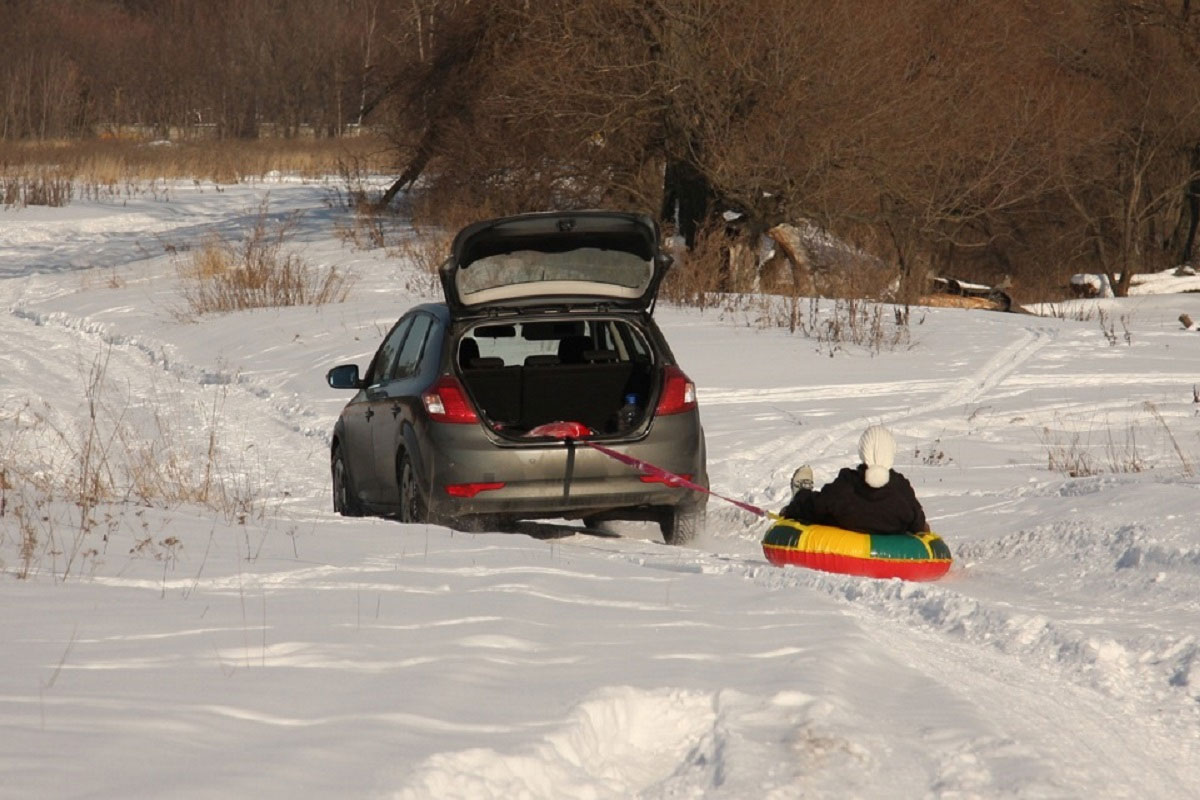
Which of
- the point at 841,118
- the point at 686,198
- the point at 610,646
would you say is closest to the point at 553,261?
the point at 610,646

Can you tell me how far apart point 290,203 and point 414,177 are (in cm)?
1130

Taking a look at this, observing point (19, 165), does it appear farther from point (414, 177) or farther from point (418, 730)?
point (418, 730)

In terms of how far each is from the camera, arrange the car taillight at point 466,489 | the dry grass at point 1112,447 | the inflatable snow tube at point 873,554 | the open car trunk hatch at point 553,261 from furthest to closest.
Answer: the dry grass at point 1112,447
the open car trunk hatch at point 553,261
the car taillight at point 466,489
the inflatable snow tube at point 873,554

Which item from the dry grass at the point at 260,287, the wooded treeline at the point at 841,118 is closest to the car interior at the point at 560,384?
the dry grass at the point at 260,287

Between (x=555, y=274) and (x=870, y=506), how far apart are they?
226 centimetres

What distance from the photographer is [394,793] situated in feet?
14.0

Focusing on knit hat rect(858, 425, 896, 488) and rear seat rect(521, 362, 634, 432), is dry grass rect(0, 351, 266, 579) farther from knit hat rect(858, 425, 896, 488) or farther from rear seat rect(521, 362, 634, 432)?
knit hat rect(858, 425, 896, 488)

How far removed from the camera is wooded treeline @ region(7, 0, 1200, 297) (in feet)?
82.5

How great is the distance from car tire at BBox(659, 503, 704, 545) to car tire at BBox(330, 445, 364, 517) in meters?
2.23

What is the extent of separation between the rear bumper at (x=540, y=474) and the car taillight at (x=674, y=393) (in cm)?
7

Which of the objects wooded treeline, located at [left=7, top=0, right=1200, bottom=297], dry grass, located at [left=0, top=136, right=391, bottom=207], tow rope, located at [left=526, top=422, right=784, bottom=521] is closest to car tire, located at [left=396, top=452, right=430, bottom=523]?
tow rope, located at [left=526, top=422, right=784, bottom=521]

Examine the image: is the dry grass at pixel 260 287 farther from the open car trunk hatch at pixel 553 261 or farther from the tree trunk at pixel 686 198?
the open car trunk hatch at pixel 553 261

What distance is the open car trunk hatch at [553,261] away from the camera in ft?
30.3

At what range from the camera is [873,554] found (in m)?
8.04
